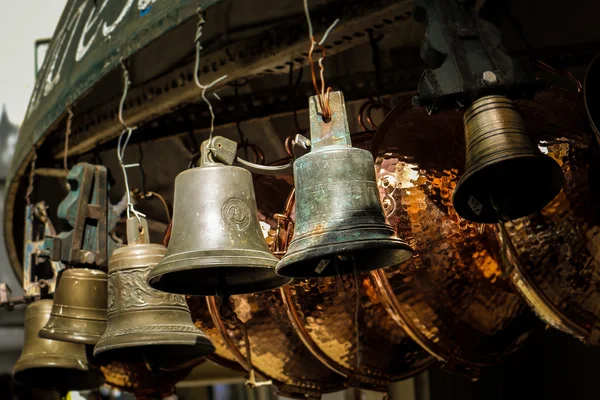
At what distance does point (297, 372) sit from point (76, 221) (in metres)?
0.89

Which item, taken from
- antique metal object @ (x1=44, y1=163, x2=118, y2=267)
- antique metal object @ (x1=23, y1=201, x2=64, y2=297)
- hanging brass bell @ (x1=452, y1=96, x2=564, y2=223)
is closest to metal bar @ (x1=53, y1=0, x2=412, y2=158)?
antique metal object @ (x1=23, y1=201, x2=64, y2=297)

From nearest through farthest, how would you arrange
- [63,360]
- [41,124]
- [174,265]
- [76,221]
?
[174,265]
[76,221]
[63,360]
[41,124]

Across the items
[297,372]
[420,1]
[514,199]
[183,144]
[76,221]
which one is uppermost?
[183,144]

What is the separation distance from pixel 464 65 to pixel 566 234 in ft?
2.19

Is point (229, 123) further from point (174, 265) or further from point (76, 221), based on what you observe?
point (174, 265)

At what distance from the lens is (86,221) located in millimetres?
3729

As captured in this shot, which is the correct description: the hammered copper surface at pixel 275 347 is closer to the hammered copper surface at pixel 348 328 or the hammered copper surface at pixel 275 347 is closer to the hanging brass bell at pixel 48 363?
the hammered copper surface at pixel 348 328

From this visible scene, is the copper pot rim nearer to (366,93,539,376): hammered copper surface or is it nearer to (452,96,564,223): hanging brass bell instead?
(366,93,539,376): hammered copper surface

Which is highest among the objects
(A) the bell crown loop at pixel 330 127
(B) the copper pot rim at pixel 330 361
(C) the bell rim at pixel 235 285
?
(A) the bell crown loop at pixel 330 127

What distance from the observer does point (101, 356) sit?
338 centimetres

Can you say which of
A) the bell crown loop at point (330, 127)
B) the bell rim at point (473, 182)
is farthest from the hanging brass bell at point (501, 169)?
the bell crown loop at point (330, 127)

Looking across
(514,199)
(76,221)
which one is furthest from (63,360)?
(514,199)

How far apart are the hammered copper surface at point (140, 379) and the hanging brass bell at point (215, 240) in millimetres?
1349

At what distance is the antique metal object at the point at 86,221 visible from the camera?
3648 mm
